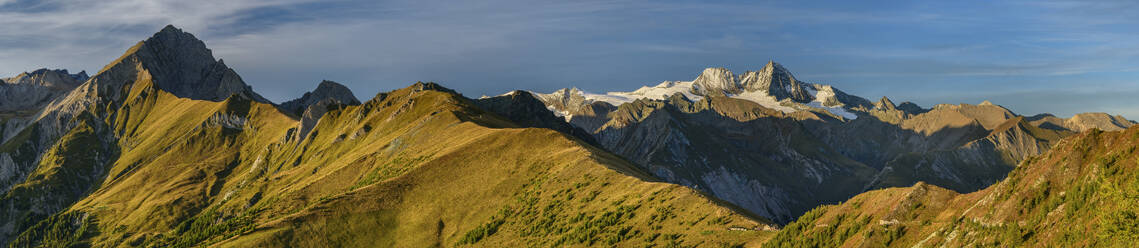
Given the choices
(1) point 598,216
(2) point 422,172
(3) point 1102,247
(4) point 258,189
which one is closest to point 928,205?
(3) point 1102,247

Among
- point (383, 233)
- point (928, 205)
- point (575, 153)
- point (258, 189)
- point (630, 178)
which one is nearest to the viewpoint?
point (928, 205)

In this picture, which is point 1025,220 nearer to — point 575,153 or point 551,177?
point 551,177

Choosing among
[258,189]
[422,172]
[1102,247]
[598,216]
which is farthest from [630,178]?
[258,189]

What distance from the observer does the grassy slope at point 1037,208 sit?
3309 centimetres

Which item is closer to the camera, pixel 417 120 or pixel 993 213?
pixel 993 213

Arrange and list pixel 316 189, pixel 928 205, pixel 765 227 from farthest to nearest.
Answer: pixel 316 189
pixel 765 227
pixel 928 205

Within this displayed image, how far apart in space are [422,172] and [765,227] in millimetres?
79743

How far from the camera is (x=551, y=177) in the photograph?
370ft

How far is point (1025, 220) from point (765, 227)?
2536cm

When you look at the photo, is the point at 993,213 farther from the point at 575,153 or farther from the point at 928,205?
the point at 575,153

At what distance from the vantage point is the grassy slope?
33.1 m

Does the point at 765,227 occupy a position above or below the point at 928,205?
below

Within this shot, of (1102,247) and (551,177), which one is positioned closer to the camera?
(1102,247)

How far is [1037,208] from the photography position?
37125mm
